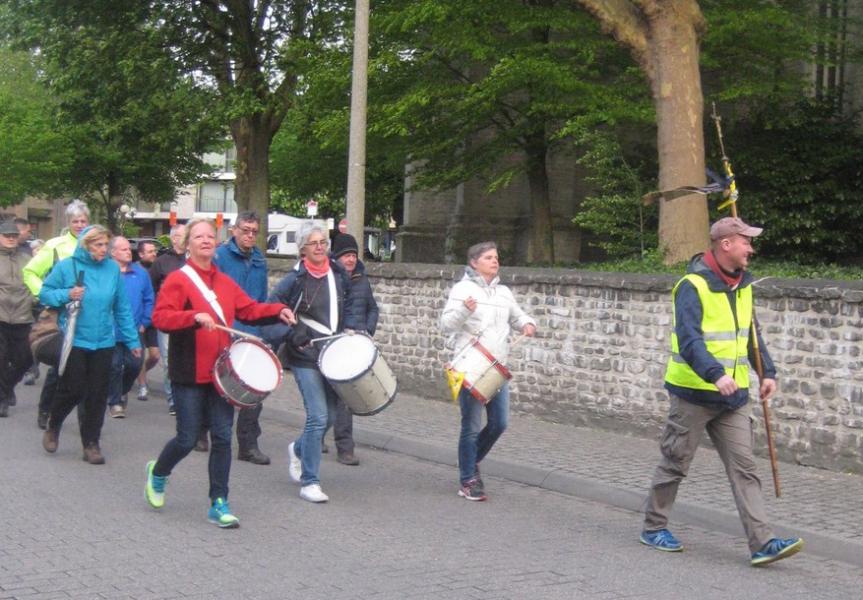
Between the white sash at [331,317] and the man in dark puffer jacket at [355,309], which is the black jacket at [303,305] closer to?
the white sash at [331,317]

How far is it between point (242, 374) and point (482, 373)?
5.97 ft

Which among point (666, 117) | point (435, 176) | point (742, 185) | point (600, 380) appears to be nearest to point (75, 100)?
point (435, 176)

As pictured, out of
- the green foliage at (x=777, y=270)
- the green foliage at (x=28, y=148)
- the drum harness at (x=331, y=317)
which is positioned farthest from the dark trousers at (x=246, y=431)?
the green foliage at (x=28, y=148)

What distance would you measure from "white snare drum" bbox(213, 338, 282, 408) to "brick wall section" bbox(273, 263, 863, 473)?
4988 mm

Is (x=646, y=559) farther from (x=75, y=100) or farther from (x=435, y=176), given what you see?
(x=75, y=100)

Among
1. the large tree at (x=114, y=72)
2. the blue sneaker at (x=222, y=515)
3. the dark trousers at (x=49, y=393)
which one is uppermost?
the large tree at (x=114, y=72)

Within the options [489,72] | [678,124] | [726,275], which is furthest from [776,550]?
[489,72]

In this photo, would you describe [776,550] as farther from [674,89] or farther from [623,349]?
[674,89]

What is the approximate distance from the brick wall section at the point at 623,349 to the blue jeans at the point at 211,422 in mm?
5118

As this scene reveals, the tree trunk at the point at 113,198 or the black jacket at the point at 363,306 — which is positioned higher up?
the tree trunk at the point at 113,198

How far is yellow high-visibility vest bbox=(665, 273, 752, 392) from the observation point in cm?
690

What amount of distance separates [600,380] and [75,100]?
1871 centimetres

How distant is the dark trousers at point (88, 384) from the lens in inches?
373

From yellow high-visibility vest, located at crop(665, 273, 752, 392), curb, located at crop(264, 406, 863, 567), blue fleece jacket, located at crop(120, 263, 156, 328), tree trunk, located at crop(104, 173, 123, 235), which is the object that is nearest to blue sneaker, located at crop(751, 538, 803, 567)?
curb, located at crop(264, 406, 863, 567)
